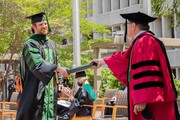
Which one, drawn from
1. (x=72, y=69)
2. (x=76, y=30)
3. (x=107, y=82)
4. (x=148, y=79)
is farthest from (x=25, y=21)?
(x=148, y=79)

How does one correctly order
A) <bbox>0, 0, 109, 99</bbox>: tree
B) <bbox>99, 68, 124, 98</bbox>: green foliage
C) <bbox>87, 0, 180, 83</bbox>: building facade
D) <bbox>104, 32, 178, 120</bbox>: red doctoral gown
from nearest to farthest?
<bbox>104, 32, 178, 120</bbox>: red doctoral gown < <bbox>0, 0, 109, 99</bbox>: tree < <bbox>99, 68, 124, 98</bbox>: green foliage < <bbox>87, 0, 180, 83</bbox>: building facade

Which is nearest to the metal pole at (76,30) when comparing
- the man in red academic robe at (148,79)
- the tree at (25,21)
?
the tree at (25,21)

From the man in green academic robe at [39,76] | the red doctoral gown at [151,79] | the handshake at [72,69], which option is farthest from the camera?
the man in green academic robe at [39,76]

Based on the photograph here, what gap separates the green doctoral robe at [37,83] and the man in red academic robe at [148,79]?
111 centimetres

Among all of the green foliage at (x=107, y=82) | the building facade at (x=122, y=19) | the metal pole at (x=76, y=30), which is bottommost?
the green foliage at (x=107, y=82)

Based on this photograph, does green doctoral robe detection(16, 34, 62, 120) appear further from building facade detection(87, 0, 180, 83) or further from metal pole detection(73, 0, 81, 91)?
building facade detection(87, 0, 180, 83)

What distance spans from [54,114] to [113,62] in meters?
1.32

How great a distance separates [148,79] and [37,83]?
1578mm

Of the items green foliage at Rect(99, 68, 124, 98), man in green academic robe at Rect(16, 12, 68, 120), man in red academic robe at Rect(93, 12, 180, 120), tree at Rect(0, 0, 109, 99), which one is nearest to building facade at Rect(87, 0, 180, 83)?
green foliage at Rect(99, 68, 124, 98)

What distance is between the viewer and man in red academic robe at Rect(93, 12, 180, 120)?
4941mm

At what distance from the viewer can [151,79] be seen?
4.94m

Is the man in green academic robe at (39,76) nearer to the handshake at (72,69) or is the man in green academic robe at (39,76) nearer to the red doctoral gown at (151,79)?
the handshake at (72,69)

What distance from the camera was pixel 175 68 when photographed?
35344 mm

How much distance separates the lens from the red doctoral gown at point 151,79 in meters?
4.94
